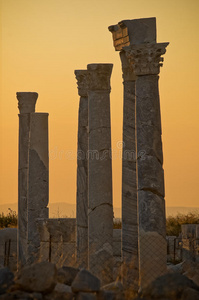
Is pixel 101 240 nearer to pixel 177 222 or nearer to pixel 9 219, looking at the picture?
pixel 177 222

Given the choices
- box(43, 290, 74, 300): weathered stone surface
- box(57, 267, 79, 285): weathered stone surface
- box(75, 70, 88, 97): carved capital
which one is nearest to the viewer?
box(43, 290, 74, 300): weathered stone surface

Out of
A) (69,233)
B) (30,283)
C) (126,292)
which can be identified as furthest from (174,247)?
(30,283)

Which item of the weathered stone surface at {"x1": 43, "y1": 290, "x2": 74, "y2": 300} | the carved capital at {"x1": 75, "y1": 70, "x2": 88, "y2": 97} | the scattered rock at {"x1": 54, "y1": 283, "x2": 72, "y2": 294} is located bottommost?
the weathered stone surface at {"x1": 43, "y1": 290, "x2": 74, "y2": 300}

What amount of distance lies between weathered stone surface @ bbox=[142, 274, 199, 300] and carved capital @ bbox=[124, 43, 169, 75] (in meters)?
5.75

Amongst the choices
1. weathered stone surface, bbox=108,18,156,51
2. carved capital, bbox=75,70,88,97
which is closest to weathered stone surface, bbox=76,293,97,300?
weathered stone surface, bbox=108,18,156,51

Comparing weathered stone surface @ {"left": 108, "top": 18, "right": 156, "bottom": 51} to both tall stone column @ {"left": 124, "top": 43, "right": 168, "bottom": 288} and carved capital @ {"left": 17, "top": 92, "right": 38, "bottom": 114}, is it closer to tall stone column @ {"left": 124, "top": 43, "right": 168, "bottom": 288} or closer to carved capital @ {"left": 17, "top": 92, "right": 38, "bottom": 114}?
tall stone column @ {"left": 124, "top": 43, "right": 168, "bottom": 288}

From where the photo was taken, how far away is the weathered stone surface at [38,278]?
1309cm

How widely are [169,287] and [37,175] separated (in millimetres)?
13456

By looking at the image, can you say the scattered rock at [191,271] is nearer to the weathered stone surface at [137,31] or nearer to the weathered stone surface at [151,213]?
the weathered stone surface at [151,213]

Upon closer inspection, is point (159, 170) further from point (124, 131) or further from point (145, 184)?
point (124, 131)

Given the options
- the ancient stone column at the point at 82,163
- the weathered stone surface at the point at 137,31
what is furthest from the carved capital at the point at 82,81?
the weathered stone surface at the point at 137,31

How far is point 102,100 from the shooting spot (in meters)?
19.7

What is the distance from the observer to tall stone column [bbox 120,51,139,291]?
18.2 metres

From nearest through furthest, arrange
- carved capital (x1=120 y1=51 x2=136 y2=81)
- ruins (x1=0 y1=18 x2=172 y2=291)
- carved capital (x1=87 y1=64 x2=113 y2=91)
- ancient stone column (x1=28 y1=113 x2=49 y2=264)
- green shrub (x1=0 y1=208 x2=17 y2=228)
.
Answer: ruins (x1=0 y1=18 x2=172 y2=291), carved capital (x1=120 y1=51 x2=136 y2=81), carved capital (x1=87 y1=64 x2=113 y2=91), ancient stone column (x1=28 y1=113 x2=49 y2=264), green shrub (x1=0 y1=208 x2=17 y2=228)
